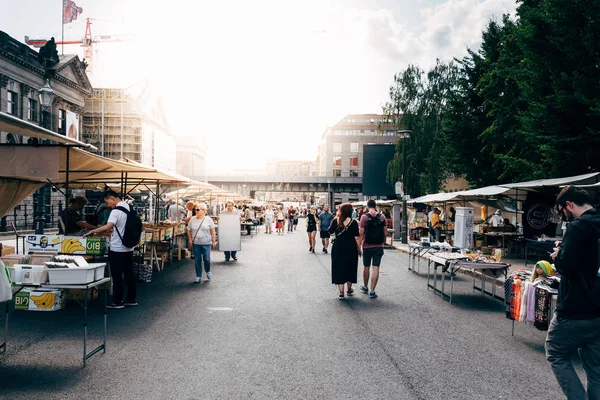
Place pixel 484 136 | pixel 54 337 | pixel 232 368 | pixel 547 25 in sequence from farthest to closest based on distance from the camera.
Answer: pixel 484 136, pixel 547 25, pixel 54 337, pixel 232 368

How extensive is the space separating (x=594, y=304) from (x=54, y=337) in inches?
237

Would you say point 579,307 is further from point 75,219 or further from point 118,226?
point 75,219

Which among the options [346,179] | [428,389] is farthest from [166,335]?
[346,179]

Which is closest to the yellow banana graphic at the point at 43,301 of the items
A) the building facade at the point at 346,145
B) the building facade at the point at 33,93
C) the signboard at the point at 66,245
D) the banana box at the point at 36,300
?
the banana box at the point at 36,300

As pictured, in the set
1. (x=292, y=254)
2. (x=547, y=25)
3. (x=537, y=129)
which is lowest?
(x=292, y=254)

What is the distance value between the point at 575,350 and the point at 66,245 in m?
7.82

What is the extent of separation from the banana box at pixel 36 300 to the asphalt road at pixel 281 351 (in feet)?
1.24

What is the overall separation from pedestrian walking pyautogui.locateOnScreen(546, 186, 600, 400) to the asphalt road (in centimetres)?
90

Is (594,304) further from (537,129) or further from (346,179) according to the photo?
(346,179)

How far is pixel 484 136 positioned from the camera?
26.0 meters

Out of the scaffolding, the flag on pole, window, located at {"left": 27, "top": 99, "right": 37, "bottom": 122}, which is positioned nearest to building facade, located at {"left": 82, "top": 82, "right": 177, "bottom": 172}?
the scaffolding

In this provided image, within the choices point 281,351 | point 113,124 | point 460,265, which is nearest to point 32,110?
point 113,124

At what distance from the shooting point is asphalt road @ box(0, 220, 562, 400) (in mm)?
4211

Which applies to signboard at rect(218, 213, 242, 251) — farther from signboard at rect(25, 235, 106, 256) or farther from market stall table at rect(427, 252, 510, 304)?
market stall table at rect(427, 252, 510, 304)
